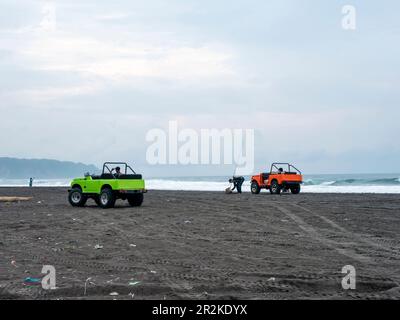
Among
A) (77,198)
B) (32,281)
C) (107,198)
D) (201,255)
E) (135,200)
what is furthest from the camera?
(135,200)

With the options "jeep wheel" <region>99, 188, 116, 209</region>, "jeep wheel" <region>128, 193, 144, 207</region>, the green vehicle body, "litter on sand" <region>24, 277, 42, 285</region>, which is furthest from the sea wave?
"litter on sand" <region>24, 277, 42, 285</region>

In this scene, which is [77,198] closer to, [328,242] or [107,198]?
[107,198]

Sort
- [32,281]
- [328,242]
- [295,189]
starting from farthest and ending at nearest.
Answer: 1. [295,189]
2. [328,242]
3. [32,281]

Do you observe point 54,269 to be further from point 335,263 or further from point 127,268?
point 335,263

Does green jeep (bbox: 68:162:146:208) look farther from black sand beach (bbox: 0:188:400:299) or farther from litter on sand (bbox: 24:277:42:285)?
litter on sand (bbox: 24:277:42:285)

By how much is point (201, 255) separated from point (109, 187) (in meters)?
11.6

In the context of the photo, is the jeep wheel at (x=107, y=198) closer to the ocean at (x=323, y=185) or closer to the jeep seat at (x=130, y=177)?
the jeep seat at (x=130, y=177)

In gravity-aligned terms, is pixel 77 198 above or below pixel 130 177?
below

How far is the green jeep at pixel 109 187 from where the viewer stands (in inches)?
824

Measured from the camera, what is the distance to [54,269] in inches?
338

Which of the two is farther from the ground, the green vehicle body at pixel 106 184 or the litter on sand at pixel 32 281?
the green vehicle body at pixel 106 184

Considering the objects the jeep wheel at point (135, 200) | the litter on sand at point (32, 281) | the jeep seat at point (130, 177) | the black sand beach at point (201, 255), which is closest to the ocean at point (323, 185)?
the jeep wheel at point (135, 200)

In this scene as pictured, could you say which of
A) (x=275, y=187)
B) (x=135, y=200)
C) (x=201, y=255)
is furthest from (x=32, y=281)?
(x=275, y=187)

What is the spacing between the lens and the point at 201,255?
10078 mm
